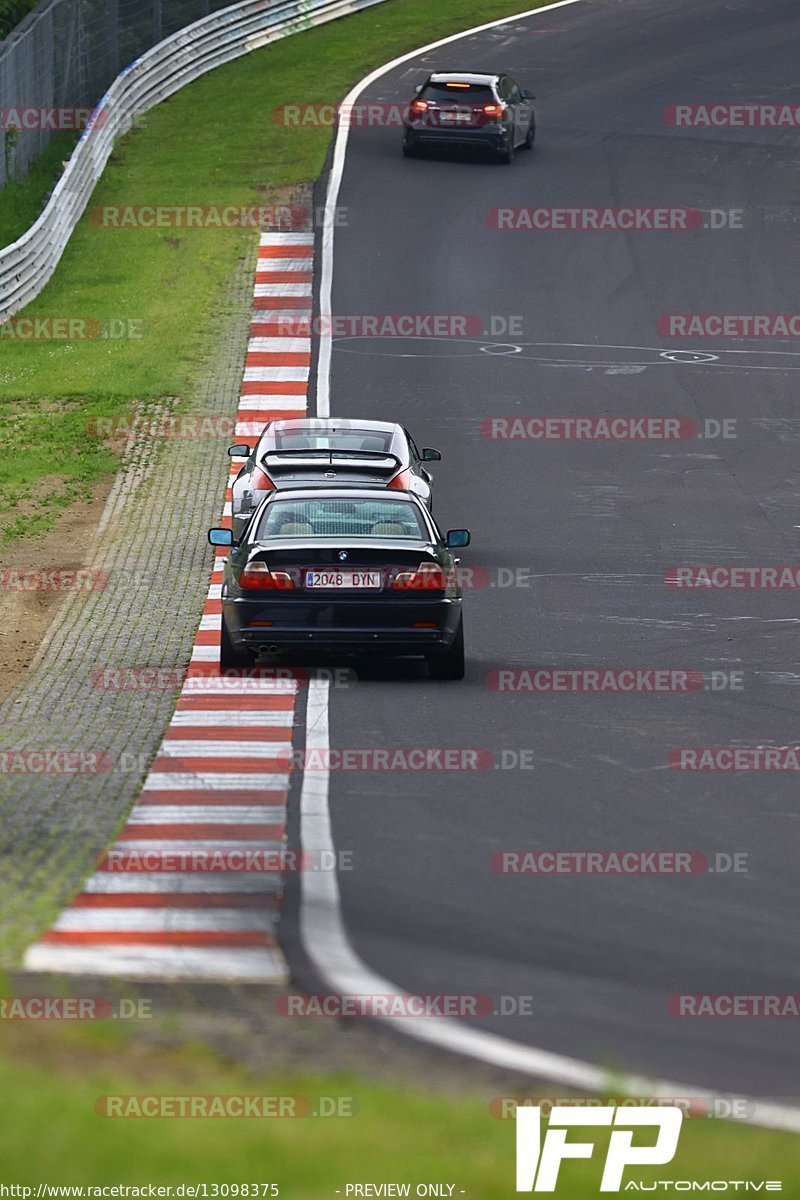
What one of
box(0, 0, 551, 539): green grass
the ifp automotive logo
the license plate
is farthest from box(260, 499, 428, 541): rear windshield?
the ifp automotive logo

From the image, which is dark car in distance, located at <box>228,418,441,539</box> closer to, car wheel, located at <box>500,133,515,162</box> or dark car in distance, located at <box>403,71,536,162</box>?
dark car in distance, located at <box>403,71,536,162</box>

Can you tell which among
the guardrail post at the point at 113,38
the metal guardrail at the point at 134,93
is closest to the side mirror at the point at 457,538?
the metal guardrail at the point at 134,93

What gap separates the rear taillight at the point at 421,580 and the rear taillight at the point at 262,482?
3286mm

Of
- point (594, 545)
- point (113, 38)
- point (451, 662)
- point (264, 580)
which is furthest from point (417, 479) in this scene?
point (113, 38)

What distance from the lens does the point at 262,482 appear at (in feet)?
57.8

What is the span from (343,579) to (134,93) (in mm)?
29051

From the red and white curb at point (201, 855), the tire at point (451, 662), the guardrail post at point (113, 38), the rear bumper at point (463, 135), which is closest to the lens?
the red and white curb at point (201, 855)

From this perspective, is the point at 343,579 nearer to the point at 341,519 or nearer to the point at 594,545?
the point at 341,519

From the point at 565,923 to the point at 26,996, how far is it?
2.71m

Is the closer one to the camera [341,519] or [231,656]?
[231,656]

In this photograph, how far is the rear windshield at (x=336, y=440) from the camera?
1823cm

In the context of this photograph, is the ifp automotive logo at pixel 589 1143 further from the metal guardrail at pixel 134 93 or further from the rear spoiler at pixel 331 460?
the metal guardrail at pixel 134 93

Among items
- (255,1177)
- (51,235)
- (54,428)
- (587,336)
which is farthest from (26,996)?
(51,235)

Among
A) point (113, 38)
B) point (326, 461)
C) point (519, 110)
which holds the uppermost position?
point (113, 38)
